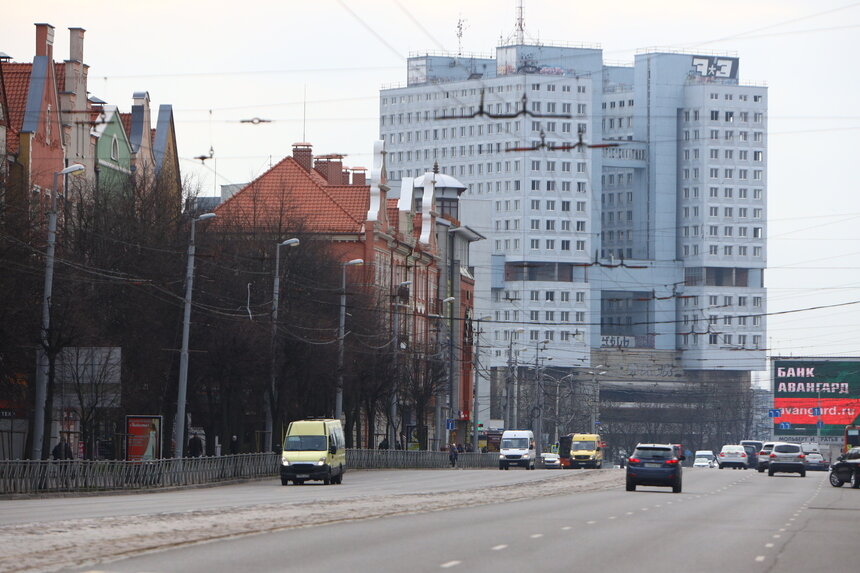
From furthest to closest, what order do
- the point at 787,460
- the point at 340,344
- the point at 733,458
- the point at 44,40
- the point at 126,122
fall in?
the point at 733,458, the point at 787,460, the point at 126,122, the point at 340,344, the point at 44,40

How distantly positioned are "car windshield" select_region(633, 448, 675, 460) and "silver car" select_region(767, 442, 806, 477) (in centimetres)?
2666

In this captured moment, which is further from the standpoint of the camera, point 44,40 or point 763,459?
point 763,459

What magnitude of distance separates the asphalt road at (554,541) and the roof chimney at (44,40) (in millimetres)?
26224

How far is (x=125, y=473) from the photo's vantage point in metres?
43.5

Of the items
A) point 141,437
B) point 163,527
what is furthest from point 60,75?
point 163,527

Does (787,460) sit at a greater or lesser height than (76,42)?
lesser

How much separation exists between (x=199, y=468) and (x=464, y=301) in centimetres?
6714

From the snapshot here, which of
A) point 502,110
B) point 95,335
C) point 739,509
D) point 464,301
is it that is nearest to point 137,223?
point 95,335

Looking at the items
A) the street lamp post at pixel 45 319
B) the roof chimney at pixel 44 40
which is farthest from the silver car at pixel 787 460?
the street lamp post at pixel 45 319

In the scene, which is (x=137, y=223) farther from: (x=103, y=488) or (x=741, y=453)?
(x=741, y=453)

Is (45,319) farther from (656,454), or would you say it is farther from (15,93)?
(15,93)

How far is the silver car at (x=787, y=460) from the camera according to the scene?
2913 inches

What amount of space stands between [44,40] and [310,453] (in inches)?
843

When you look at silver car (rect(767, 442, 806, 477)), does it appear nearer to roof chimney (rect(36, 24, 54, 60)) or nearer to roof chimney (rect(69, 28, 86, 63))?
roof chimney (rect(69, 28, 86, 63))
